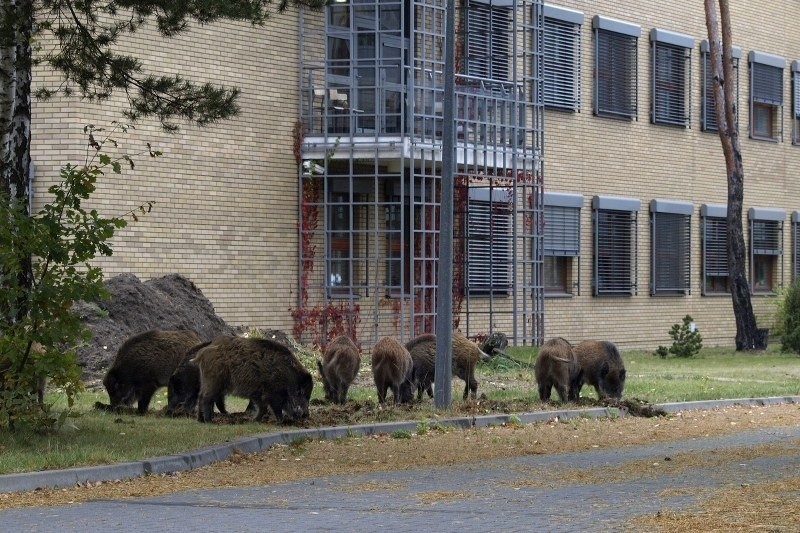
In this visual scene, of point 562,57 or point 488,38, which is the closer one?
point 488,38

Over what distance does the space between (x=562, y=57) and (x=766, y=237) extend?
10.3m

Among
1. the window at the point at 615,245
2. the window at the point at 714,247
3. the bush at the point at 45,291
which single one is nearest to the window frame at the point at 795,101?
the window at the point at 714,247

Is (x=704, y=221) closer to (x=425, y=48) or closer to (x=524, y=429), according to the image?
(x=425, y=48)

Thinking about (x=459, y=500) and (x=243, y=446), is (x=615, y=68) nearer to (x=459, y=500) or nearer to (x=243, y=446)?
(x=243, y=446)

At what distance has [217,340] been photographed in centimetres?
1589

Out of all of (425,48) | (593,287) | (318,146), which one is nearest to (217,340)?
(318,146)

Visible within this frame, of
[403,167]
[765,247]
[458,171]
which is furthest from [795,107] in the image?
[403,167]

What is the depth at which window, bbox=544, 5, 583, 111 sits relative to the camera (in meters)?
33.1

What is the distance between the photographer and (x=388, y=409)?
57.6 ft

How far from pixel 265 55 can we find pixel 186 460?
605 inches

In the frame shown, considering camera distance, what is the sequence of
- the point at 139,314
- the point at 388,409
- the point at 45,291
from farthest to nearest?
Answer: the point at 139,314, the point at 388,409, the point at 45,291

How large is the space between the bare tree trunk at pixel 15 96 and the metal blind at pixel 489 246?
53.3 ft

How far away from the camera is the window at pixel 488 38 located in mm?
30641

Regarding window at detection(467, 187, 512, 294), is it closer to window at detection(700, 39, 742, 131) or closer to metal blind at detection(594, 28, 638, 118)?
metal blind at detection(594, 28, 638, 118)
